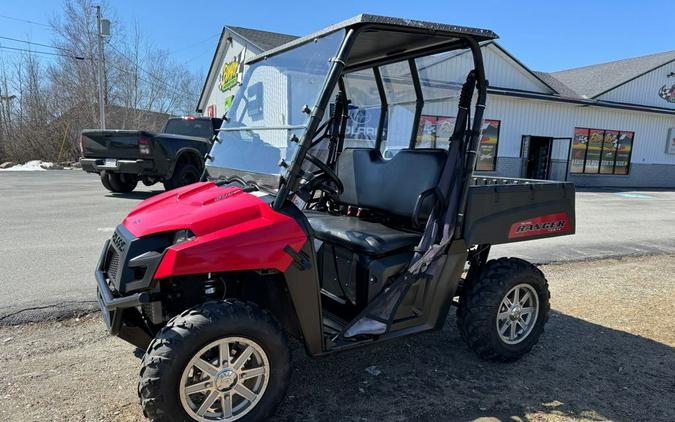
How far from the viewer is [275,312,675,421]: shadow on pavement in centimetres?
276

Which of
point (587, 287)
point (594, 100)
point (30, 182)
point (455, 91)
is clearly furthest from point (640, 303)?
point (594, 100)

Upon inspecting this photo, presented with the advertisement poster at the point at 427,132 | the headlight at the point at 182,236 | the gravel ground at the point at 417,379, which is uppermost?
the advertisement poster at the point at 427,132

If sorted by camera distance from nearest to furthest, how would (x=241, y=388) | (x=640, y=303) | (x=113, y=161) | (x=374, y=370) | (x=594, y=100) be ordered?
(x=241, y=388) < (x=374, y=370) < (x=640, y=303) < (x=113, y=161) < (x=594, y=100)

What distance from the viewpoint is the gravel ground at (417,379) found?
271cm

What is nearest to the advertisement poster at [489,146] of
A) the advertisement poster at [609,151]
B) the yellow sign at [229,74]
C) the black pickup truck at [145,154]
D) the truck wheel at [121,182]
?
the advertisement poster at [609,151]

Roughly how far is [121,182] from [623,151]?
21.6 metres

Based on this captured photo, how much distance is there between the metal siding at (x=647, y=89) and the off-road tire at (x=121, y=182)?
66.1 ft

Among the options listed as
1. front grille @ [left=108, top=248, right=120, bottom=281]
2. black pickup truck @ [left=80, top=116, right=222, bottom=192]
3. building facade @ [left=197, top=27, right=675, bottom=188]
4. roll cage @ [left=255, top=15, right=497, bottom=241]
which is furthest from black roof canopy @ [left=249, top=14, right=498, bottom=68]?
building facade @ [left=197, top=27, right=675, bottom=188]

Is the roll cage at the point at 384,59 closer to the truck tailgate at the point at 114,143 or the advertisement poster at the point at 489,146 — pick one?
the truck tailgate at the point at 114,143

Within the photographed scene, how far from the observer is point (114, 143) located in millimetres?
9820

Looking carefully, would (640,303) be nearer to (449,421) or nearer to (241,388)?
(449,421)

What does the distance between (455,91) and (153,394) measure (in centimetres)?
286

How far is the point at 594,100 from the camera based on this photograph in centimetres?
2036

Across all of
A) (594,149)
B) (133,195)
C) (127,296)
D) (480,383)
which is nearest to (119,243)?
(127,296)
